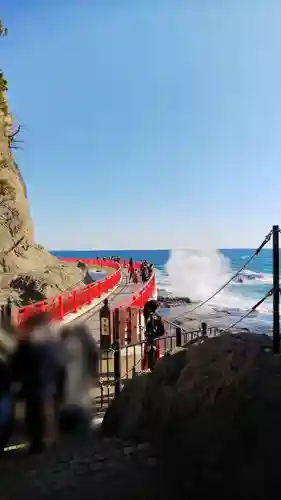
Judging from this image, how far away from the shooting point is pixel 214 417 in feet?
15.8

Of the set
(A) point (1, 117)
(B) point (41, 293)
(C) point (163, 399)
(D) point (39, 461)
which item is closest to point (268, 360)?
(C) point (163, 399)

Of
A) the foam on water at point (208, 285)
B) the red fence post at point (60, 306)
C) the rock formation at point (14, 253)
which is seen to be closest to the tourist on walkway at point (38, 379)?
the red fence post at point (60, 306)

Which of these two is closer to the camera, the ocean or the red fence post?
the red fence post

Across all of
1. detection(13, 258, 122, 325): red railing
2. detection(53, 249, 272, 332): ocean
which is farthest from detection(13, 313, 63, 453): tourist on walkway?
detection(53, 249, 272, 332): ocean

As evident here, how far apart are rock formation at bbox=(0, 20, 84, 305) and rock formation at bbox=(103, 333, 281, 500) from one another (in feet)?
51.1

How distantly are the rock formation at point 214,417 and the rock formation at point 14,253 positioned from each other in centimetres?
1558

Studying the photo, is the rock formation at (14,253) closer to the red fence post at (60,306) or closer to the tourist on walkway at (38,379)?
the red fence post at (60,306)

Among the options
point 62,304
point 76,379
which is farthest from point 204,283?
point 76,379

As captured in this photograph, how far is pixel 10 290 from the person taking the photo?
22.4 meters

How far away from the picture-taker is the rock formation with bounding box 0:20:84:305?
893 inches

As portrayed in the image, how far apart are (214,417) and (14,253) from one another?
24.5 meters

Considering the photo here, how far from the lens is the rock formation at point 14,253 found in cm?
2267

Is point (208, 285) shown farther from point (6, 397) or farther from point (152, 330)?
point (6, 397)

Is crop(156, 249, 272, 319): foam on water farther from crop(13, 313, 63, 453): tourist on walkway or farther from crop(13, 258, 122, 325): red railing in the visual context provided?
crop(13, 313, 63, 453): tourist on walkway
